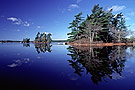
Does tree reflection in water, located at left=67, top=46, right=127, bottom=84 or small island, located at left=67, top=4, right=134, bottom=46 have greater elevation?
small island, located at left=67, top=4, right=134, bottom=46

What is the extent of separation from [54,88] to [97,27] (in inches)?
1297

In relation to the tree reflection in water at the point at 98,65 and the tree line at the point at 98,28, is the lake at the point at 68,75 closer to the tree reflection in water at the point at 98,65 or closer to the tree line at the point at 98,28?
the tree reflection in water at the point at 98,65

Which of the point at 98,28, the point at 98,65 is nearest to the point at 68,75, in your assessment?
the point at 98,65

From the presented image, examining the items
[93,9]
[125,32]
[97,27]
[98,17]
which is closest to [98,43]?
[97,27]

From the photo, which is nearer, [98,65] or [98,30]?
[98,65]

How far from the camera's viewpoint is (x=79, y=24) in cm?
4100

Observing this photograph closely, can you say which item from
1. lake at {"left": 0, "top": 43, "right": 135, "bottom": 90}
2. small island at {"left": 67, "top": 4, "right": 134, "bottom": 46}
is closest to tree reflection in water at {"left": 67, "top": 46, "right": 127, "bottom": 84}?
lake at {"left": 0, "top": 43, "right": 135, "bottom": 90}

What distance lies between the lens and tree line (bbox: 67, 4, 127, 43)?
113 ft

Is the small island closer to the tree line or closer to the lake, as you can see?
the tree line

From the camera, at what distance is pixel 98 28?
33250 mm

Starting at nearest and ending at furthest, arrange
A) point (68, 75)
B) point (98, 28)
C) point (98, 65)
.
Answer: point (68, 75) → point (98, 65) → point (98, 28)

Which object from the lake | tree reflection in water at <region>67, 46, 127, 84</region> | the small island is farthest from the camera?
the small island

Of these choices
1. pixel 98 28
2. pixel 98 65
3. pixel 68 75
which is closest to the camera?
pixel 68 75

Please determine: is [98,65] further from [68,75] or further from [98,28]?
[98,28]
